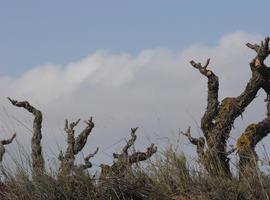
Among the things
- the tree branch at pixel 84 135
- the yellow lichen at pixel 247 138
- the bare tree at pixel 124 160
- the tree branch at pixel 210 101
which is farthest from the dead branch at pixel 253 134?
the tree branch at pixel 84 135

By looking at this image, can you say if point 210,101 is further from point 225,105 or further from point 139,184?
point 139,184

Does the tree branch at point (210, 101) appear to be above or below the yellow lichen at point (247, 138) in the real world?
above

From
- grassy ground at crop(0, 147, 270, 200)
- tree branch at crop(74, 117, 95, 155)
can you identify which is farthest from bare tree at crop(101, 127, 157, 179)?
tree branch at crop(74, 117, 95, 155)

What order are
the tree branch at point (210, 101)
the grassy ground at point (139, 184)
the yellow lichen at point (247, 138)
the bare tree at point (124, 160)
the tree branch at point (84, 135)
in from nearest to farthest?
the grassy ground at point (139, 184)
the bare tree at point (124, 160)
the yellow lichen at point (247, 138)
the tree branch at point (210, 101)
the tree branch at point (84, 135)

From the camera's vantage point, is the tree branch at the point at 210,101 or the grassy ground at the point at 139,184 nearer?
the grassy ground at the point at 139,184

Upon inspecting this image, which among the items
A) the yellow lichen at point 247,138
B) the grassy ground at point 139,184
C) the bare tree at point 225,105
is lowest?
the grassy ground at point 139,184

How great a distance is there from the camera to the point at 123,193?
338 inches

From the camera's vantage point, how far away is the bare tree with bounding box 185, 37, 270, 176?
10.1 meters

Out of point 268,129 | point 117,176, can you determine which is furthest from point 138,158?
point 268,129

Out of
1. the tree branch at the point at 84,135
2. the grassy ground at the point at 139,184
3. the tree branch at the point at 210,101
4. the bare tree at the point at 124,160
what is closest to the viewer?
the grassy ground at the point at 139,184

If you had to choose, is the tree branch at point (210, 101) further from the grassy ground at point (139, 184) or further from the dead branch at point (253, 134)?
the grassy ground at point (139, 184)

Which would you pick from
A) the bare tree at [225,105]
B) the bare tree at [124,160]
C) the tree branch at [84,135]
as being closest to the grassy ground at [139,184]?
the bare tree at [124,160]

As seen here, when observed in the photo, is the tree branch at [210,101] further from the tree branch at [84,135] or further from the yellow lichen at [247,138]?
the tree branch at [84,135]

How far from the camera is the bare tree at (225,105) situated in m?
10.1
